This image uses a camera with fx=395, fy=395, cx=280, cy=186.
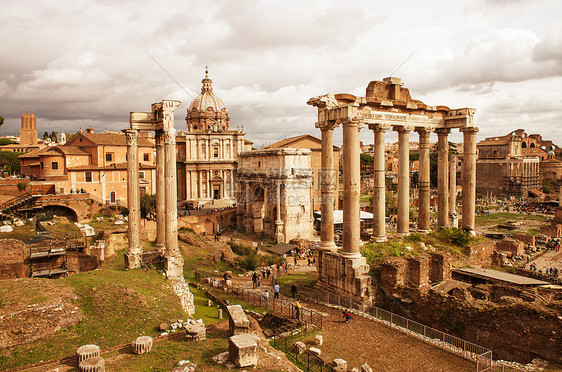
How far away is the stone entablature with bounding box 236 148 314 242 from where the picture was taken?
38.2 m

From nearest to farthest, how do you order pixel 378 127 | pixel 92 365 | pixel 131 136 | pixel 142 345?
pixel 92 365
pixel 142 345
pixel 131 136
pixel 378 127

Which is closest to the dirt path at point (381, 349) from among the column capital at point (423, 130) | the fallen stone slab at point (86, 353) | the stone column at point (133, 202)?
the fallen stone slab at point (86, 353)

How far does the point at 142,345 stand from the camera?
32.3 ft

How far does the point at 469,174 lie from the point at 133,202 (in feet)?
52.2

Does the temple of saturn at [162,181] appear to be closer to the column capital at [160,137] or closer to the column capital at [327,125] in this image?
the column capital at [160,137]

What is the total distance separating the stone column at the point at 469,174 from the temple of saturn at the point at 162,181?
13.8 m

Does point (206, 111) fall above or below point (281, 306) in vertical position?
above

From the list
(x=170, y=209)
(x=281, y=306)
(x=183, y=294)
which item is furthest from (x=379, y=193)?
(x=183, y=294)

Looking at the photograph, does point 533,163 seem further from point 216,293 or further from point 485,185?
point 216,293

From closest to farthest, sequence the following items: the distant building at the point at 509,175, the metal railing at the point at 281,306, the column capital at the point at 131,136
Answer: the metal railing at the point at 281,306 < the column capital at the point at 131,136 < the distant building at the point at 509,175

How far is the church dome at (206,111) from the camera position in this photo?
55594 millimetres

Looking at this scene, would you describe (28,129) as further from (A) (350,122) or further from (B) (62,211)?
(A) (350,122)

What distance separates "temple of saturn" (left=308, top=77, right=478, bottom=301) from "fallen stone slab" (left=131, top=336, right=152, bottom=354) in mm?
7947

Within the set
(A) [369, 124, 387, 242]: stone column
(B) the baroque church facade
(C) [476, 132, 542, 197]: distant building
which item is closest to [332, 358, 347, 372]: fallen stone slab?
(A) [369, 124, 387, 242]: stone column
